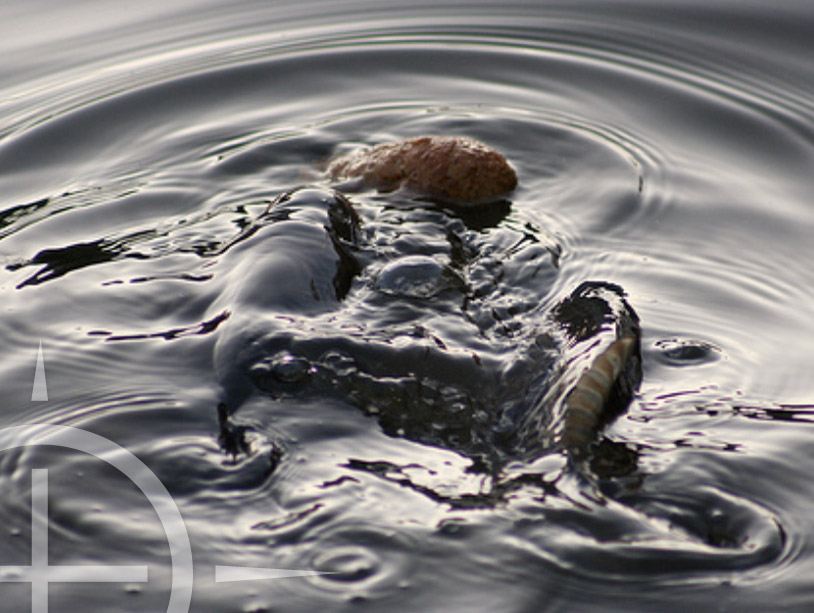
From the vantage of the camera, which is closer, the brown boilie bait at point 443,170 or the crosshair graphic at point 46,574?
the crosshair graphic at point 46,574

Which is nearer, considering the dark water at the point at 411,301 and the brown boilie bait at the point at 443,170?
the dark water at the point at 411,301

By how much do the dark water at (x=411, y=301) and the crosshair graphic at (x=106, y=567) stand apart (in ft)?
0.08

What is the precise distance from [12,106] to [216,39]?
3.77 feet

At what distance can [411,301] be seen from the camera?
2.80 metres

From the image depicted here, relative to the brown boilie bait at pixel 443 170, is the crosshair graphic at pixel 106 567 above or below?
below

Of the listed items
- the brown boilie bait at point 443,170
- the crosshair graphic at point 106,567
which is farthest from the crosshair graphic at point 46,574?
the brown boilie bait at point 443,170

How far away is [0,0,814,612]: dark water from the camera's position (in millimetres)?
1967

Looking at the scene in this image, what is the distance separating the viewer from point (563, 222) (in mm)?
3412

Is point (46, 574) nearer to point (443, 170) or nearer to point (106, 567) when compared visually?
point (106, 567)

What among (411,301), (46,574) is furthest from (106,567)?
(411,301)

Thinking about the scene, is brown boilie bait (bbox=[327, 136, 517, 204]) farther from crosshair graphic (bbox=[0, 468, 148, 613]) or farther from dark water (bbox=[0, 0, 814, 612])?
crosshair graphic (bbox=[0, 468, 148, 613])

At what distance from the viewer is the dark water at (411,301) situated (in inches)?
77.4

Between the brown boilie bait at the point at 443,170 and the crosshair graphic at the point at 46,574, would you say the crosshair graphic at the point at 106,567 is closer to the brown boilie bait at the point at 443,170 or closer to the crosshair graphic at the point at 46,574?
the crosshair graphic at the point at 46,574

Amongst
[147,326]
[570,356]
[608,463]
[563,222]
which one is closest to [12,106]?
[147,326]
